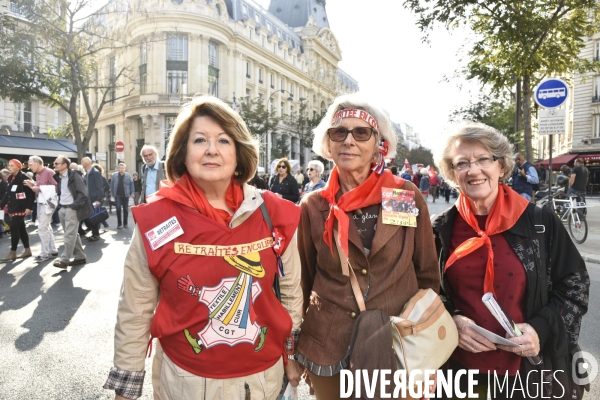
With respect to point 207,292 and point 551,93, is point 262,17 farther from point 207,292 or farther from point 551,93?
point 207,292

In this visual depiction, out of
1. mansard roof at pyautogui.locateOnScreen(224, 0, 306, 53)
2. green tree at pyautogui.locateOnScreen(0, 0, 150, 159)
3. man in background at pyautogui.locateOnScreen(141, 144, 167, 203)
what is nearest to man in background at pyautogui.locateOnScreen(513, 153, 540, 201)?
man in background at pyautogui.locateOnScreen(141, 144, 167, 203)

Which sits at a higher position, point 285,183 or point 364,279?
point 285,183

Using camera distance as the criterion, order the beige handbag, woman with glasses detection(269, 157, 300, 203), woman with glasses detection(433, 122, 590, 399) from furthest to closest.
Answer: woman with glasses detection(269, 157, 300, 203) < woman with glasses detection(433, 122, 590, 399) < the beige handbag

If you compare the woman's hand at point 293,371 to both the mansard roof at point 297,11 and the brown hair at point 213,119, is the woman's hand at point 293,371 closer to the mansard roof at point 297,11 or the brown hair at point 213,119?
the brown hair at point 213,119

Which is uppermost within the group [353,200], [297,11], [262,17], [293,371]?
[297,11]

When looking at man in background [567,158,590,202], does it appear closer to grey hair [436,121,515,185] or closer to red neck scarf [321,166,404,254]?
grey hair [436,121,515,185]

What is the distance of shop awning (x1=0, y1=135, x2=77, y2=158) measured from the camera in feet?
90.2

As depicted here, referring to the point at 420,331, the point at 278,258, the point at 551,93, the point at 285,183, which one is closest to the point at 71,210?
the point at 285,183

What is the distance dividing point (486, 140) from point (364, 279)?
979 millimetres

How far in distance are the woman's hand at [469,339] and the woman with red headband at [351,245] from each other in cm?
21

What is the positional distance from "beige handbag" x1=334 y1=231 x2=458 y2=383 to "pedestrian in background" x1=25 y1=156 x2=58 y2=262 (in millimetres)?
7963

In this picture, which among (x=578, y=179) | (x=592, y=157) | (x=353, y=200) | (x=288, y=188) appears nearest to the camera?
(x=353, y=200)

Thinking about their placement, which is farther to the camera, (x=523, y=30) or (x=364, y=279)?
(x=523, y=30)

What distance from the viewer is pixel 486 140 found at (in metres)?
2.17
